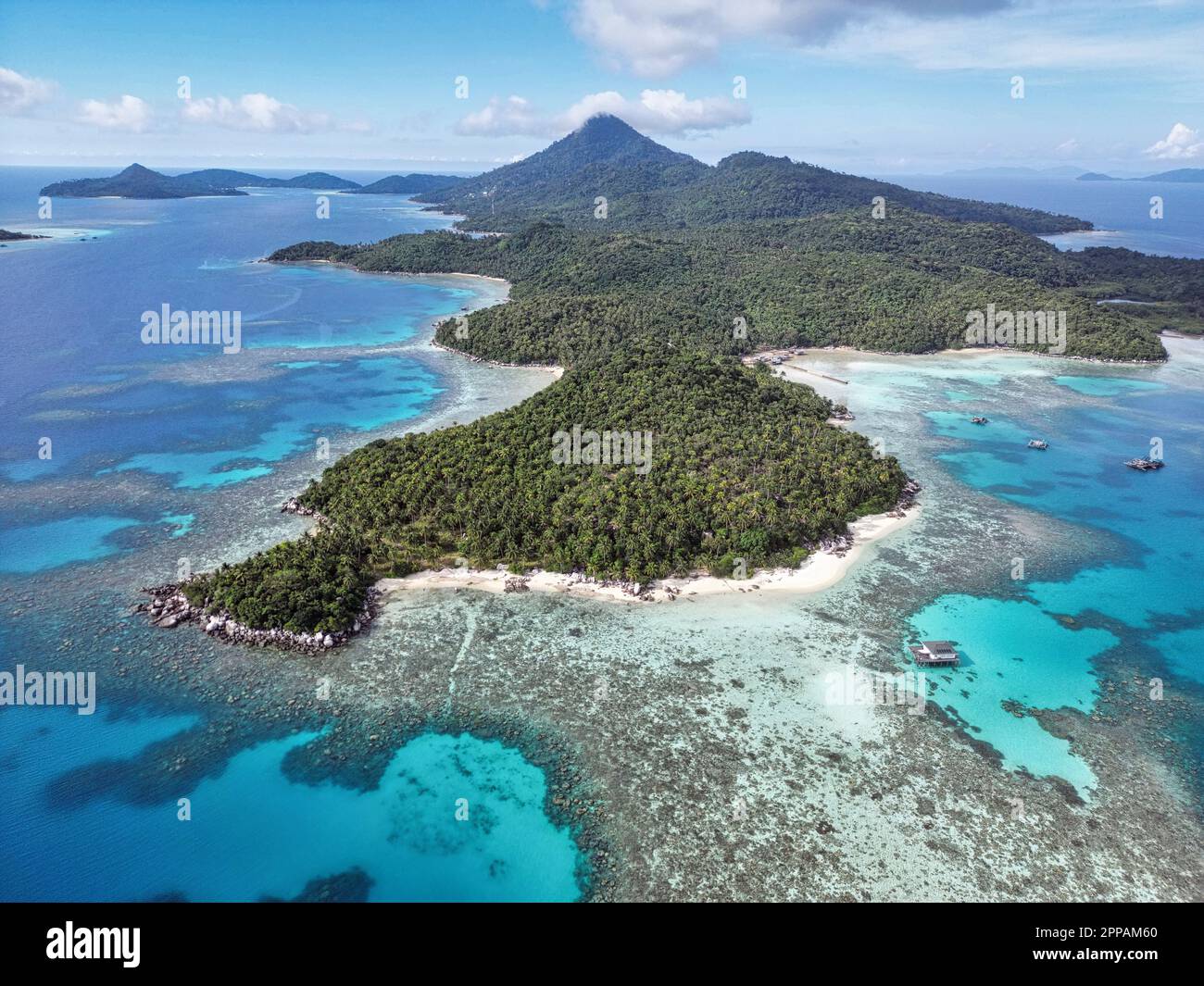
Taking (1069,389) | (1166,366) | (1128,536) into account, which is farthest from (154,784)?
(1166,366)

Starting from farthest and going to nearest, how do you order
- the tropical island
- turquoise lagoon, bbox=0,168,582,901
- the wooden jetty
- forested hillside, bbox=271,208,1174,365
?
forested hillside, bbox=271,208,1174,365 → the tropical island → the wooden jetty → turquoise lagoon, bbox=0,168,582,901

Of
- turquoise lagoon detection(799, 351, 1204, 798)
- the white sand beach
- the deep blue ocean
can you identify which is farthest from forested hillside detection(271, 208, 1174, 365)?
the white sand beach

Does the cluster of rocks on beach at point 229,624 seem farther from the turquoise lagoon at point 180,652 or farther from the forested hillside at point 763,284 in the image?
the forested hillside at point 763,284

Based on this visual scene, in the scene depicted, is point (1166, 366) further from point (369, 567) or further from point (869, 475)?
point (369, 567)

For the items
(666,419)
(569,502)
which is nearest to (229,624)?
(569,502)

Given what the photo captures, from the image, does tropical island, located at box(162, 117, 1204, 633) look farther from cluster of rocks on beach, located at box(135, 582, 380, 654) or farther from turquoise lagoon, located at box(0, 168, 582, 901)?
turquoise lagoon, located at box(0, 168, 582, 901)
